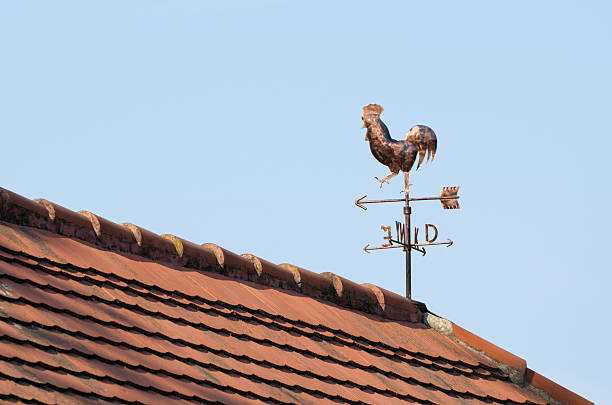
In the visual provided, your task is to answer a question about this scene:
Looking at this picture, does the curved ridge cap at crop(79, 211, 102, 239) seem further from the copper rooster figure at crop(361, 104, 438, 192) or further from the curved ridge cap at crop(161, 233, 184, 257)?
the copper rooster figure at crop(361, 104, 438, 192)

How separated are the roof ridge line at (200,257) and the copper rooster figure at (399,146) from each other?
1.26 meters

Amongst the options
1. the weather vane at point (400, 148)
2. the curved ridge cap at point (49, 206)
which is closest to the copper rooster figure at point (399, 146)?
the weather vane at point (400, 148)

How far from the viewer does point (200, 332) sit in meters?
5.38

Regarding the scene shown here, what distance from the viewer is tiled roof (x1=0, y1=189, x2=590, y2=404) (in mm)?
4406

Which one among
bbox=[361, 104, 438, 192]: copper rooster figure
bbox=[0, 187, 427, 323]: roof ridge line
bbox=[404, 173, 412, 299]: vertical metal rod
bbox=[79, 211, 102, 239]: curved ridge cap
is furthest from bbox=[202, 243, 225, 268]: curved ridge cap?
bbox=[361, 104, 438, 192]: copper rooster figure

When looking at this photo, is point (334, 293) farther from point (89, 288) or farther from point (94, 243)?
point (89, 288)

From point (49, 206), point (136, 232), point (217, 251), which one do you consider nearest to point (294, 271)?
point (217, 251)

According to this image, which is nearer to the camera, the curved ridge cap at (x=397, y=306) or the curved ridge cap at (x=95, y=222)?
the curved ridge cap at (x=95, y=222)

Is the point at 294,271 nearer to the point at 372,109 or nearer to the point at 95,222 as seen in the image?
the point at 95,222

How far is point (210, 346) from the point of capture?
5250 millimetres

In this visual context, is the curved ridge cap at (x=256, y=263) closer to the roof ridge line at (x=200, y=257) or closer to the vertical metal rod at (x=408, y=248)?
the roof ridge line at (x=200, y=257)

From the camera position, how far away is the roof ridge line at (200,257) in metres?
5.64

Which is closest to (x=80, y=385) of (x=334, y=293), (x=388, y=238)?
(x=334, y=293)

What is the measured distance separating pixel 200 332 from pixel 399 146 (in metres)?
3.48
